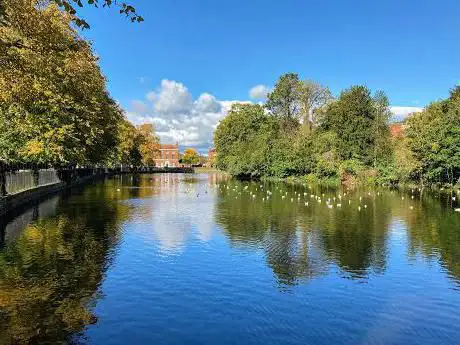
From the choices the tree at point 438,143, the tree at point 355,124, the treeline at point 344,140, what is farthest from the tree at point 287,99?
the tree at point 438,143

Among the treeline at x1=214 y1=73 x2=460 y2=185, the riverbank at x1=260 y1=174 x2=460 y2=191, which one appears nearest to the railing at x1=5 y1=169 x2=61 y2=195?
the riverbank at x1=260 y1=174 x2=460 y2=191

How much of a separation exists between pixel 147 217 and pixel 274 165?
2228 inches

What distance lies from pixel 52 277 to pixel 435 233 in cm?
1727

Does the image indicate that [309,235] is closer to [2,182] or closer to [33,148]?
[2,182]

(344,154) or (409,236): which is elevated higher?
(344,154)

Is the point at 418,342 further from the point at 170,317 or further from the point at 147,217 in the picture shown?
the point at 147,217

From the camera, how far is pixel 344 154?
72.9m

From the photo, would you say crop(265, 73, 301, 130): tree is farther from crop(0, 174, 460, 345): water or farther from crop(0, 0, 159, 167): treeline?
crop(0, 174, 460, 345): water

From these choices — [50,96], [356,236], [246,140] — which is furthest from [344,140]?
[356,236]

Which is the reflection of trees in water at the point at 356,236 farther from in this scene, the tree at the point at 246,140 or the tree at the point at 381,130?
the tree at the point at 246,140

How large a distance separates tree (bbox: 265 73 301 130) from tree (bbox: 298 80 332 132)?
1579mm

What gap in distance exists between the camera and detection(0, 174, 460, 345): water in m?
10.1

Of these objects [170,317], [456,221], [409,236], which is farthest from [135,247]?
[456,221]

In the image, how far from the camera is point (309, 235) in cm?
2181
